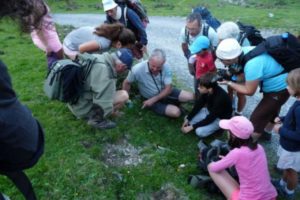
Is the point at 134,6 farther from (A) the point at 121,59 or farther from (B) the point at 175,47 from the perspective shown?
(B) the point at 175,47

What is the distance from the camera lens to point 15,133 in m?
1.57

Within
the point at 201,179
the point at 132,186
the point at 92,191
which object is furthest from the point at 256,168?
the point at 92,191

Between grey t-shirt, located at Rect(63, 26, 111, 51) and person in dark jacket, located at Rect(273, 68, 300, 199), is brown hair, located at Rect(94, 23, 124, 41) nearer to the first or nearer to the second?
grey t-shirt, located at Rect(63, 26, 111, 51)

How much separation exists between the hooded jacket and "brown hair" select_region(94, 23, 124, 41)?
5.11 m

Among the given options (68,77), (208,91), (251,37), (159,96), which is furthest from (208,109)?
(68,77)

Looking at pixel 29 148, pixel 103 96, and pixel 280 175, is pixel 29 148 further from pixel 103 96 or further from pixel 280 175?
pixel 280 175

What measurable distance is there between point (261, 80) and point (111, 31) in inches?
110

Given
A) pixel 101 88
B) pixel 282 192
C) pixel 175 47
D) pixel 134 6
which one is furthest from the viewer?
pixel 175 47

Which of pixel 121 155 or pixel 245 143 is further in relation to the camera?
pixel 121 155

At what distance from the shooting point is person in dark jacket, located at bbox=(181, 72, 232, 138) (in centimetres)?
675

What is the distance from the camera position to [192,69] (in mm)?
7934

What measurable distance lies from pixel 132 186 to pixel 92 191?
0.66 meters

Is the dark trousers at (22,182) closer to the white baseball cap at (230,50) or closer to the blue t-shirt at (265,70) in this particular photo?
the blue t-shirt at (265,70)

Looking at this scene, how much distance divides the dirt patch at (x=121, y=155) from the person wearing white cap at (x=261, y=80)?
204 centimetres
